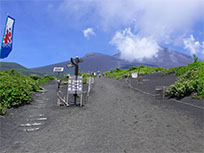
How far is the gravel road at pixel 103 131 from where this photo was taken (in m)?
4.54

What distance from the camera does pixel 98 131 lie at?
225 inches

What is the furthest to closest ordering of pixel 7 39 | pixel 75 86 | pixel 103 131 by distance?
pixel 75 86, pixel 7 39, pixel 103 131

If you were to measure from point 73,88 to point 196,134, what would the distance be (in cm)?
684


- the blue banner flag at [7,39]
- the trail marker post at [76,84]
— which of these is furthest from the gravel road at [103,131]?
the blue banner flag at [7,39]

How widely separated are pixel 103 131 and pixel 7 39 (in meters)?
6.98

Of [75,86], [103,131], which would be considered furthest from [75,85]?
[103,131]

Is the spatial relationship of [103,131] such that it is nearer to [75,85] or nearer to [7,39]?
[75,85]

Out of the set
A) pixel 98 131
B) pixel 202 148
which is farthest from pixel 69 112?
pixel 202 148

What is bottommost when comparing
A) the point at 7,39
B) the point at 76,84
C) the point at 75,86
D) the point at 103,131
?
the point at 103,131

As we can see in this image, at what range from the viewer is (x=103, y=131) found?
5.73m

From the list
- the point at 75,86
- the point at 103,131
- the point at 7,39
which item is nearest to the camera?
the point at 103,131

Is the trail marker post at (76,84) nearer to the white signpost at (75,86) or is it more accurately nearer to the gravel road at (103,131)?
the white signpost at (75,86)

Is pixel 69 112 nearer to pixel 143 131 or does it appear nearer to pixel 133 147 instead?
pixel 143 131

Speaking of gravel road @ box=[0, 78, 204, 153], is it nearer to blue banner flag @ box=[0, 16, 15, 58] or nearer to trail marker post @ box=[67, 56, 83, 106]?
trail marker post @ box=[67, 56, 83, 106]
